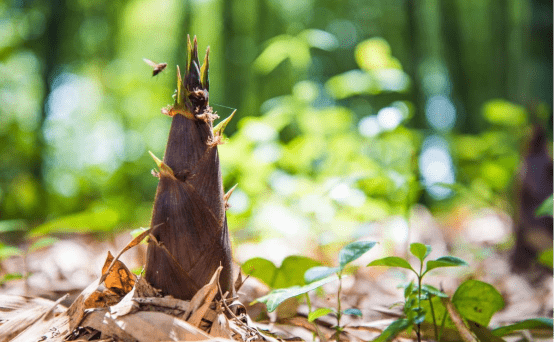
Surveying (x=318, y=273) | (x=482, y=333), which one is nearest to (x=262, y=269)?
(x=318, y=273)

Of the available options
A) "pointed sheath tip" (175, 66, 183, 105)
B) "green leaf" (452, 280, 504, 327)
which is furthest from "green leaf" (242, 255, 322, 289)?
"pointed sheath tip" (175, 66, 183, 105)

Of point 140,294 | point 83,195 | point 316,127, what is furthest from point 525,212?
point 83,195

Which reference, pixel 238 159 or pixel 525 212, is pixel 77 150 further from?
pixel 525 212

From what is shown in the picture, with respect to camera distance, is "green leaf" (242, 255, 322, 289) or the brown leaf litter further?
"green leaf" (242, 255, 322, 289)

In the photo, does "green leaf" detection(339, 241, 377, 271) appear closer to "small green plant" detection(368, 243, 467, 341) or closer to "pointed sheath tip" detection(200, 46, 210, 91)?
"small green plant" detection(368, 243, 467, 341)

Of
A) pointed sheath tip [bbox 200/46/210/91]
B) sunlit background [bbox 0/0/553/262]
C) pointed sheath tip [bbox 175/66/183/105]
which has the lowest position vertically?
pointed sheath tip [bbox 175/66/183/105]

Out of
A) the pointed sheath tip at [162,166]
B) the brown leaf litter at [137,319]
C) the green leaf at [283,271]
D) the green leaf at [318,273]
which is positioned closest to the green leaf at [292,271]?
the green leaf at [283,271]

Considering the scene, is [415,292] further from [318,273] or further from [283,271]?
[283,271]

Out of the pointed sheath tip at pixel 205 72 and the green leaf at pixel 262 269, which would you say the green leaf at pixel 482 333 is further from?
the pointed sheath tip at pixel 205 72
